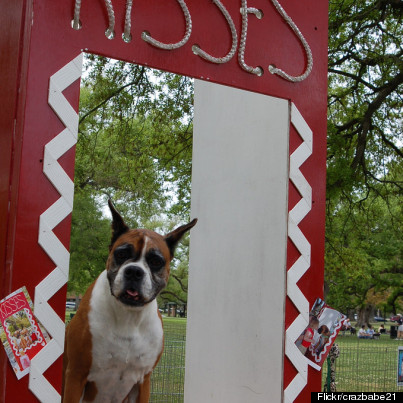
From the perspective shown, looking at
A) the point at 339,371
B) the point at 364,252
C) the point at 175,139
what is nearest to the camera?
the point at 175,139

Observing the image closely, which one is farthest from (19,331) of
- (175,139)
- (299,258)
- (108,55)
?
(175,139)

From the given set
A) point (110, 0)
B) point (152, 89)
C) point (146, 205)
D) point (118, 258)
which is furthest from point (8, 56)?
point (146, 205)

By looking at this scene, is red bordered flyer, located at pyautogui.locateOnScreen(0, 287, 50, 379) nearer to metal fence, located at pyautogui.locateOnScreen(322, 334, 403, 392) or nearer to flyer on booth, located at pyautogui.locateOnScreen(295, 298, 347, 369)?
flyer on booth, located at pyautogui.locateOnScreen(295, 298, 347, 369)

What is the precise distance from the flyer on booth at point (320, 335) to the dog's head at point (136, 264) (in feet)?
3.02

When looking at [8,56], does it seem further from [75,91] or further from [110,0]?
[110,0]

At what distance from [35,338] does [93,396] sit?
3.11 ft

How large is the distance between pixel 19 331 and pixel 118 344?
0.84 meters

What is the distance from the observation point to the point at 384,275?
29.5 meters

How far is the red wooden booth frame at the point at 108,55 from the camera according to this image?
2457 mm

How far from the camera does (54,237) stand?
2510mm

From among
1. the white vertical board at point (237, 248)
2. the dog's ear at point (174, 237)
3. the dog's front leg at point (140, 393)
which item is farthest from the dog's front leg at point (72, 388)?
the white vertical board at point (237, 248)

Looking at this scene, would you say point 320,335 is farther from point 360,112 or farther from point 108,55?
point 360,112

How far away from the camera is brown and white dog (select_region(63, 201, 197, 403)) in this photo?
118 inches

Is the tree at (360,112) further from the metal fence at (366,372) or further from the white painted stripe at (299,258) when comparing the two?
the white painted stripe at (299,258)
